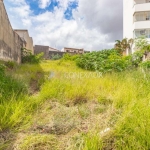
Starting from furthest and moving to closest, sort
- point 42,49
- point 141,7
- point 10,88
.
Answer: point 42,49
point 141,7
point 10,88

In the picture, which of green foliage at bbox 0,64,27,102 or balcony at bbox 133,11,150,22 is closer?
green foliage at bbox 0,64,27,102

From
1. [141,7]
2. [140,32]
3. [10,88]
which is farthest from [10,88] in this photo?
[141,7]

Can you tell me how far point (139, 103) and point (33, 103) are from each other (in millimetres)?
1653

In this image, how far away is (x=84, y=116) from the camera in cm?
230

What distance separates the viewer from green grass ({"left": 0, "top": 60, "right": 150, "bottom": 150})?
5.26 ft

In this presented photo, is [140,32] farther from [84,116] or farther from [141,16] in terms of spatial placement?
[84,116]

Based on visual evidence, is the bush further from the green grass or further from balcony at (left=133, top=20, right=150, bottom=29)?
balcony at (left=133, top=20, right=150, bottom=29)

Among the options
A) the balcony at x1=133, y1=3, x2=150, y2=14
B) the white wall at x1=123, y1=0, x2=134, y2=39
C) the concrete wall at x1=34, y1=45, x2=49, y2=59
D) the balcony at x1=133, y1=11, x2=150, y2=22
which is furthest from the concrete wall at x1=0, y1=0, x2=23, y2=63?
the concrete wall at x1=34, y1=45, x2=49, y2=59

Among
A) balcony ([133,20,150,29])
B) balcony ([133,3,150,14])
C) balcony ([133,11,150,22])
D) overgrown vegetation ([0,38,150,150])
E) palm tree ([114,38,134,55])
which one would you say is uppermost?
balcony ([133,3,150,14])

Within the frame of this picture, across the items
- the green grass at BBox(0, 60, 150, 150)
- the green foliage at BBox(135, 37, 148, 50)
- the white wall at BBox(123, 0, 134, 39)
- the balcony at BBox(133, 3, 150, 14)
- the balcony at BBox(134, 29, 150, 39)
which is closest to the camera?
the green grass at BBox(0, 60, 150, 150)

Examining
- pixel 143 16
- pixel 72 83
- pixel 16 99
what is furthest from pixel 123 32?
pixel 16 99

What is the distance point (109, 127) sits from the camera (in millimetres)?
1842

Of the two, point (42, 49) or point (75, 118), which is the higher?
point (42, 49)

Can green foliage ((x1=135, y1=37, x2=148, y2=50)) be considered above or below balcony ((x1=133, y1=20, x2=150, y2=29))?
below
